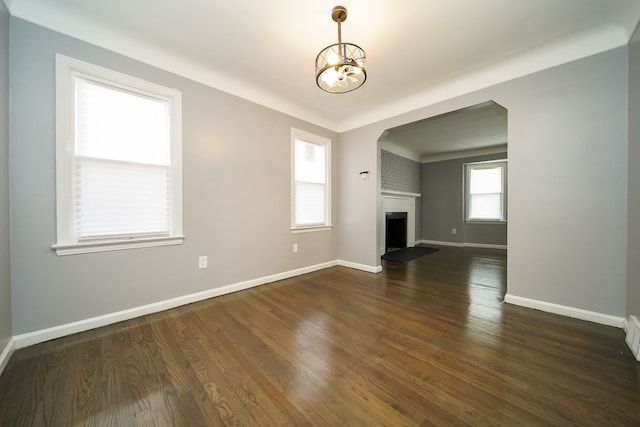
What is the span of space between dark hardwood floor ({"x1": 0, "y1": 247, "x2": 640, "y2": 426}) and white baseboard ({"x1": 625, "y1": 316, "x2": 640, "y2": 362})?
5 centimetres

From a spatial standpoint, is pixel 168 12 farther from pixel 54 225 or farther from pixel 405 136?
pixel 405 136

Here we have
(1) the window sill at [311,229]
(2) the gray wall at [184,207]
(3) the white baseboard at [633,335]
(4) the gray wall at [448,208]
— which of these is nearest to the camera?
(3) the white baseboard at [633,335]

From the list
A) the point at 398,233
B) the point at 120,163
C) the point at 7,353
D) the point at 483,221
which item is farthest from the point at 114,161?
the point at 483,221

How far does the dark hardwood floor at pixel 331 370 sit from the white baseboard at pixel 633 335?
0.17 feet

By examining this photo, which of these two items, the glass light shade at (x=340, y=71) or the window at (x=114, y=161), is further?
the window at (x=114, y=161)

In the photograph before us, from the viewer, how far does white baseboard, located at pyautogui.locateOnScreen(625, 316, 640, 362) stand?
1.49 meters

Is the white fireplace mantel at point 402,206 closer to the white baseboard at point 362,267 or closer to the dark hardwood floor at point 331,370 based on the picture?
the white baseboard at point 362,267

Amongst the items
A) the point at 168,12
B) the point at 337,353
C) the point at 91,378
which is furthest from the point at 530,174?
the point at 91,378

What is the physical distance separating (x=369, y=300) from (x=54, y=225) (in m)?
2.88

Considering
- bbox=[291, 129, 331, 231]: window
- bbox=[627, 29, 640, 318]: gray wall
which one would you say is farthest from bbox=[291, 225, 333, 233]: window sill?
bbox=[627, 29, 640, 318]: gray wall

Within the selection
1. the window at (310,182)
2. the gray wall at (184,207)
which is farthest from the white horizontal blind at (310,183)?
the gray wall at (184,207)

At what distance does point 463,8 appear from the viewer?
5.55ft

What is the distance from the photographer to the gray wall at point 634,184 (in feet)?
5.42

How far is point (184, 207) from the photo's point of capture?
2.29m
